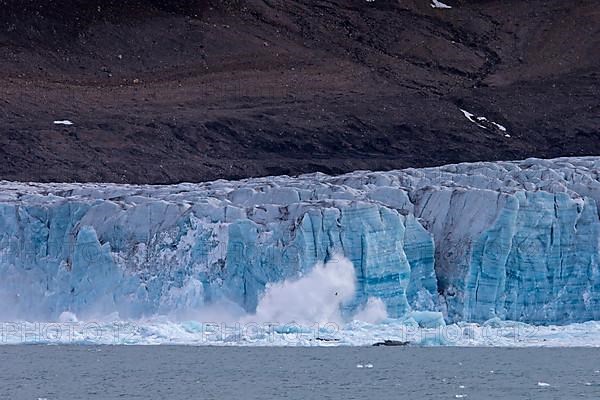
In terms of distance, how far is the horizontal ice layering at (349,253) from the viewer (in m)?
21.7

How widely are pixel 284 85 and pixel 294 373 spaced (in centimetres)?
2910

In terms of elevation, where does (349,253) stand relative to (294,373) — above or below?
above

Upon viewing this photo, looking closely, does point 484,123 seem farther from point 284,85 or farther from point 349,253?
point 349,253

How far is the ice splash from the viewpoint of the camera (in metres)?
21.2

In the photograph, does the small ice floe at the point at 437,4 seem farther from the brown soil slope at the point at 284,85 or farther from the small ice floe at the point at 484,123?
the small ice floe at the point at 484,123

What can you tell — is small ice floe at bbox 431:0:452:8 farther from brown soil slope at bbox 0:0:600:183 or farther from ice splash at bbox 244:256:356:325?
ice splash at bbox 244:256:356:325

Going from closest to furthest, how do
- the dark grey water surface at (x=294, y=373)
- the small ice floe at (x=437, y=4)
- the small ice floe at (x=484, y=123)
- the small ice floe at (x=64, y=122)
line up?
the dark grey water surface at (x=294, y=373), the small ice floe at (x=64, y=122), the small ice floe at (x=484, y=123), the small ice floe at (x=437, y=4)

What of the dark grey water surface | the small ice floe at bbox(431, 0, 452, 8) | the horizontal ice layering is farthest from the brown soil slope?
the dark grey water surface

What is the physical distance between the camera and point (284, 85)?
4750 centimetres

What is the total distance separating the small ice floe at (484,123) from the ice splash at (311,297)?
83.0 ft

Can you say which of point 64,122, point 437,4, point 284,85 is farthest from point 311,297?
point 437,4

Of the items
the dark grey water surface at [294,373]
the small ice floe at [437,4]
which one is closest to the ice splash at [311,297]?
the dark grey water surface at [294,373]

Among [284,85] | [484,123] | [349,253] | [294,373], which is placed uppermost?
[284,85]

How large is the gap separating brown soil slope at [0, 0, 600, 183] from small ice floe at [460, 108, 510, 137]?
3.8 inches
